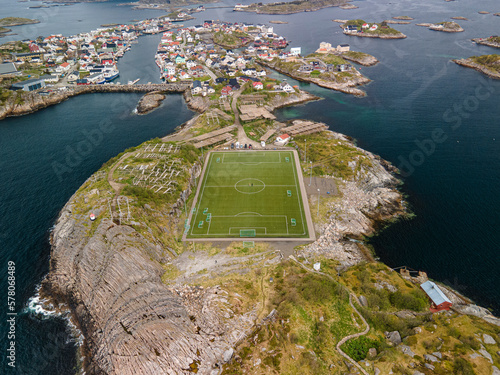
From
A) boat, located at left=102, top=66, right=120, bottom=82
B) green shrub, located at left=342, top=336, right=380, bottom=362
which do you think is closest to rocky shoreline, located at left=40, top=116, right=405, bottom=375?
green shrub, located at left=342, top=336, right=380, bottom=362

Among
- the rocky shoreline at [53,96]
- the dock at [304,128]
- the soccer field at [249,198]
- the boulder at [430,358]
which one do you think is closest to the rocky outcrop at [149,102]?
the rocky shoreline at [53,96]

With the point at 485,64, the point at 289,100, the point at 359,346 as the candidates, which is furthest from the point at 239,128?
the point at 485,64

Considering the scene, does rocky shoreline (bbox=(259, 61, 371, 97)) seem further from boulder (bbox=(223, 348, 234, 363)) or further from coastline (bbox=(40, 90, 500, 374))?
boulder (bbox=(223, 348, 234, 363))

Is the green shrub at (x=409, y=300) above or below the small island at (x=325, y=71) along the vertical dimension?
below

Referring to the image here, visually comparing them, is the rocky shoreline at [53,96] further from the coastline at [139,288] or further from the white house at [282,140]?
the coastline at [139,288]

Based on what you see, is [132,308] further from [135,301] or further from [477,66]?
[477,66]

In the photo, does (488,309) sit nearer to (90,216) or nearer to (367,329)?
(367,329)

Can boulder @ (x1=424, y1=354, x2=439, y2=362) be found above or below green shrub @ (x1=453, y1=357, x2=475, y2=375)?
below
